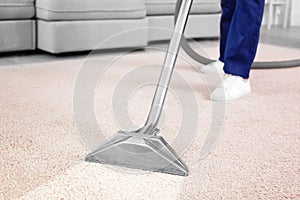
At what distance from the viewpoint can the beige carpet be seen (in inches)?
31.4

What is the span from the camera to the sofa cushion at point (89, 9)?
2020 millimetres

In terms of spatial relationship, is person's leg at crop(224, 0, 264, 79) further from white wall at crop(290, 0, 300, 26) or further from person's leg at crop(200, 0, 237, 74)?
white wall at crop(290, 0, 300, 26)

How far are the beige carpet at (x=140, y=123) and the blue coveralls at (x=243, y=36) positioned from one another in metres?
0.12

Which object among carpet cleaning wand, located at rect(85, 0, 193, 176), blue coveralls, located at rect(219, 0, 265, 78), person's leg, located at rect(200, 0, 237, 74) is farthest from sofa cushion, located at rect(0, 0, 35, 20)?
carpet cleaning wand, located at rect(85, 0, 193, 176)

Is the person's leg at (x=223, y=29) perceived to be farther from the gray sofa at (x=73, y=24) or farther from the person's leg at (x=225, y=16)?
the gray sofa at (x=73, y=24)

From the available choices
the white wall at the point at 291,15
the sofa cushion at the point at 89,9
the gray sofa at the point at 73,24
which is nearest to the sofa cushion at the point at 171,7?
the gray sofa at the point at 73,24

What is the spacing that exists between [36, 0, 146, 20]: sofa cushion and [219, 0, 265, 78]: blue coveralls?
0.85 meters

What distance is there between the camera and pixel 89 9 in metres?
2.12

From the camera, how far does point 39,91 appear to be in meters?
1.49

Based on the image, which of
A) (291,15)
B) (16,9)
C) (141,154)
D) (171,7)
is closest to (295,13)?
(291,15)

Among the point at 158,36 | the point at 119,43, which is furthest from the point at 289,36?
the point at 119,43

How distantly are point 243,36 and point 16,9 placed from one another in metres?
1.05

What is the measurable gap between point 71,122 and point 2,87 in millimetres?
474

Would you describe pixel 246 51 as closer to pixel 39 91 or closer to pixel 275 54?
pixel 39 91
